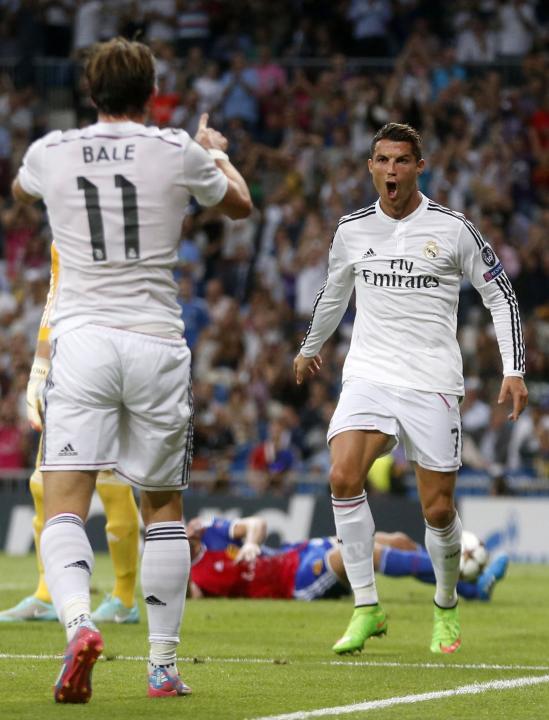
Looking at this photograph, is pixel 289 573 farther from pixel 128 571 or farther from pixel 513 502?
pixel 513 502

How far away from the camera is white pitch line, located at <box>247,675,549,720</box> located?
5168 millimetres

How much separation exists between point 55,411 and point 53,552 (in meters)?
0.50

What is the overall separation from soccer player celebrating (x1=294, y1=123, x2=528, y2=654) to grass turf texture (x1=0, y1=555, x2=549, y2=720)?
0.47m

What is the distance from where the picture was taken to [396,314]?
760cm

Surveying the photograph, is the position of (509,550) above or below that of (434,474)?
below

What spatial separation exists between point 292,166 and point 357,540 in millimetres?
13730

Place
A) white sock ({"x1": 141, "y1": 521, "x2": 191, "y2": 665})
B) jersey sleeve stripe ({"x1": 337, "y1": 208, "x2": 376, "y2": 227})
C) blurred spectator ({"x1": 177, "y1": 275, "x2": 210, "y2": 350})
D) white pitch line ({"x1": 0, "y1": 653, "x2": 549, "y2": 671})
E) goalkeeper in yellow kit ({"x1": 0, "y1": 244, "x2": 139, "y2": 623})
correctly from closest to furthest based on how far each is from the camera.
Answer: white sock ({"x1": 141, "y1": 521, "x2": 191, "y2": 665}) → white pitch line ({"x1": 0, "y1": 653, "x2": 549, "y2": 671}) → jersey sleeve stripe ({"x1": 337, "y1": 208, "x2": 376, "y2": 227}) → goalkeeper in yellow kit ({"x1": 0, "y1": 244, "x2": 139, "y2": 623}) → blurred spectator ({"x1": 177, "y1": 275, "x2": 210, "y2": 350})

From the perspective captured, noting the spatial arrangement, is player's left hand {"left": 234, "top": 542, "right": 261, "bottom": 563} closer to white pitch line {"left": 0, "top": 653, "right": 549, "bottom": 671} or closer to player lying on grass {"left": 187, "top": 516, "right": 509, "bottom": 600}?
player lying on grass {"left": 187, "top": 516, "right": 509, "bottom": 600}

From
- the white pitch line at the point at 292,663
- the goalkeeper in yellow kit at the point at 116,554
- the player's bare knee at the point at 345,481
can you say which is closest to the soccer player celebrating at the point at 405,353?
the player's bare knee at the point at 345,481

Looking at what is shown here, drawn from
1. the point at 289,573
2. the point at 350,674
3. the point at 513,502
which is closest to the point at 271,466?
the point at 513,502

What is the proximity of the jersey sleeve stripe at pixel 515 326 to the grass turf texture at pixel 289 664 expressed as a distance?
1.45m

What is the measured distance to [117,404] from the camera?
543 centimetres

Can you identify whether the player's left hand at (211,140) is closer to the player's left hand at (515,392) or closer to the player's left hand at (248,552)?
the player's left hand at (515,392)

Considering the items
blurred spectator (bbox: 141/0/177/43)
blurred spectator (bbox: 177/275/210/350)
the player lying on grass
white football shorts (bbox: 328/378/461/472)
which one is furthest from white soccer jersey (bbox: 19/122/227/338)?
blurred spectator (bbox: 141/0/177/43)
